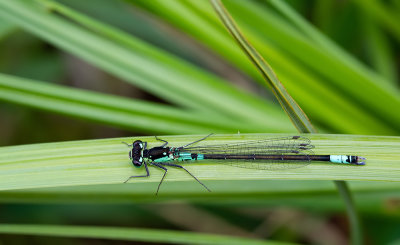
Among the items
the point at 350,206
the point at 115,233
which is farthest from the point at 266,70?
the point at 115,233

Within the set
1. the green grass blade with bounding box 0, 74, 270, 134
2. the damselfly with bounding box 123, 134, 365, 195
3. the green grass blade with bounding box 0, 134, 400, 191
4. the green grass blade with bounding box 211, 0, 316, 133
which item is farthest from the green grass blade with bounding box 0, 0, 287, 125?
the green grass blade with bounding box 211, 0, 316, 133

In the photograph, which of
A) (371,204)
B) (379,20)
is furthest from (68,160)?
(379,20)

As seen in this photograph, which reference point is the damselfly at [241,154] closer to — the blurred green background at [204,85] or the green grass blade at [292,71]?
the blurred green background at [204,85]

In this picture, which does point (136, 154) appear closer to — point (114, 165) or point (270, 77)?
point (114, 165)

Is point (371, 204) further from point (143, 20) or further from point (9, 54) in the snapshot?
point (9, 54)

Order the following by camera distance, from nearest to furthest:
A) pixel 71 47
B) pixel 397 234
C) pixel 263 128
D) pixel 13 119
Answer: pixel 71 47
pixel 263 128
pixel 397 234
pixel 13 119

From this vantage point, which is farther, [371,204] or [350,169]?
[371,204]

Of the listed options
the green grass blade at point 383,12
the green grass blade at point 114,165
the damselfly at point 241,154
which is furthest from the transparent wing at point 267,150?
the green grass blade at point 383,12

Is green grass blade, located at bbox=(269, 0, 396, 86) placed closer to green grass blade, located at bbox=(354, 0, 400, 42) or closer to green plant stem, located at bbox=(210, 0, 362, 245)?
green grass blade, located at bbox=(354, 0, 400, 42)
